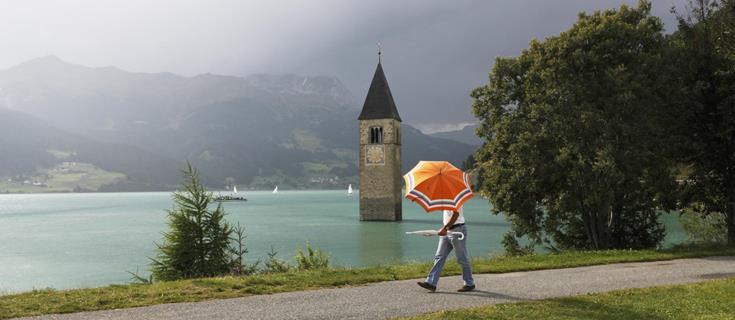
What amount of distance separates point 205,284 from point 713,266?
47.2 ft

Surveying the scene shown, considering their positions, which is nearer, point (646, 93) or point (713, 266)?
point (713, 266)

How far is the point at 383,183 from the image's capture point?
82.2 metres

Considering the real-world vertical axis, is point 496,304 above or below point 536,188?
below

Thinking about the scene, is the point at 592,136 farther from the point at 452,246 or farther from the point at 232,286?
the point at 232,286

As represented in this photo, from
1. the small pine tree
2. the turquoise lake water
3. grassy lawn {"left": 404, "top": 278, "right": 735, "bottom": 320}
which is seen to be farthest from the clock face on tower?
grassy lawn {"left": 404, "top": 278, "right": 735, "bottom": 320}

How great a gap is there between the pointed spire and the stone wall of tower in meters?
1.32

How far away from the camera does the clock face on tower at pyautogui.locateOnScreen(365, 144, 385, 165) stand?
277 feet

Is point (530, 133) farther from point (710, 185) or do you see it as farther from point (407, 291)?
point (407, 291)

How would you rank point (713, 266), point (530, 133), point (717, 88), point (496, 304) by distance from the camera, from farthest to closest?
point (530, 133) < point (717, 88) < point (713, 266) < point (496, 304)

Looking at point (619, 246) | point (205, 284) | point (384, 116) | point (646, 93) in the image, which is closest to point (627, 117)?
point (646, 93)

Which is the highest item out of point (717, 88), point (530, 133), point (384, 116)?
point (384, 116)

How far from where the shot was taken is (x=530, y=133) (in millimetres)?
24797

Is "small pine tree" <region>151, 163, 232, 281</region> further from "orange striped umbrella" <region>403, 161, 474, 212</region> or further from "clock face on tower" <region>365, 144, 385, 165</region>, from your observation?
"clock face on tower" <region>365, 144, 385, 165</region>

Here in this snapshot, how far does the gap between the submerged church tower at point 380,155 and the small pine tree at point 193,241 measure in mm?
60929
